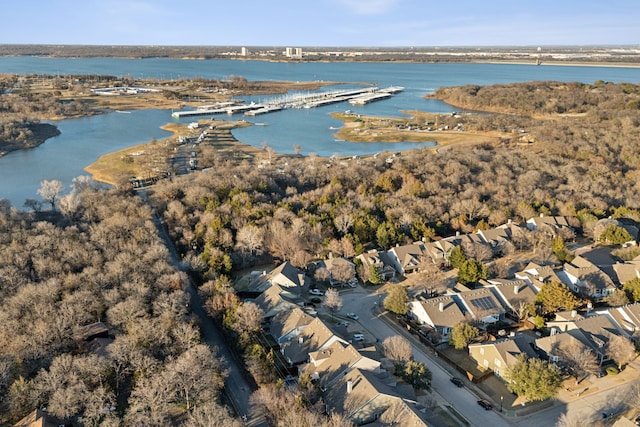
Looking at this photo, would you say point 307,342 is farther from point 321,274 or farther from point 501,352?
point 501,352

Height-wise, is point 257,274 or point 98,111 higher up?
point 98,111

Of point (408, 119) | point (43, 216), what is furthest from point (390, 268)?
point (408, 119)

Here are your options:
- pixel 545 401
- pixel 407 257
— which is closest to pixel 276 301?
pixel 407 257

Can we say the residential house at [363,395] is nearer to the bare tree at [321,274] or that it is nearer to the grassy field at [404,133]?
the bare tree at [321,274]

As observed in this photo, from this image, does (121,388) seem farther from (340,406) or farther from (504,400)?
(504,400)

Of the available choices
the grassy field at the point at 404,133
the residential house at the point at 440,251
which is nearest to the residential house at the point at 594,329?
the residential house at the point at 440,251
